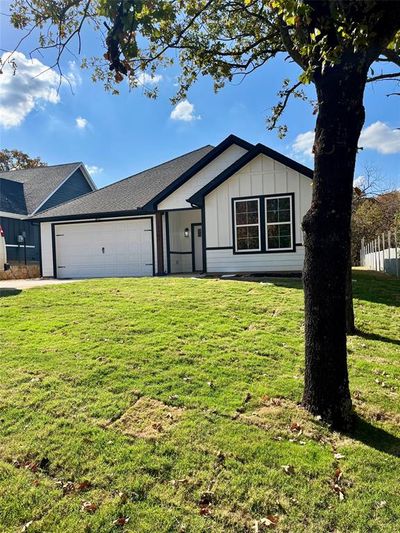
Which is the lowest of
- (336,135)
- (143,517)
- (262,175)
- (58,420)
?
(143,517)

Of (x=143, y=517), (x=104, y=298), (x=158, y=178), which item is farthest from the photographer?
(x=158, y=178)

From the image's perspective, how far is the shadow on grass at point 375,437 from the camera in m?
3.63

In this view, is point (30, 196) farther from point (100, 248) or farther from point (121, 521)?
point (121, 521)

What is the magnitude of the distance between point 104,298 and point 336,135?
6605 millimetres

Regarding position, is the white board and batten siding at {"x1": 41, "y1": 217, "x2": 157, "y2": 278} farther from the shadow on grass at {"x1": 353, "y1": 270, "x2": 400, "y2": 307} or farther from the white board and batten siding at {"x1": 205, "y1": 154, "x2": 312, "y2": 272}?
the shadow on grass at {"x1": 353, "y1": 270, "x2": 400, "y2": 307}

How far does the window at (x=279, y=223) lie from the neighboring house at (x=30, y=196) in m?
13.6

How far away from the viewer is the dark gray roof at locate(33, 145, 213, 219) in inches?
668

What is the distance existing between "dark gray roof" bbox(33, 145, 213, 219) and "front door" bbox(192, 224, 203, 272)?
2279mm

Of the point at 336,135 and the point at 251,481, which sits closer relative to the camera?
the point at 251,481

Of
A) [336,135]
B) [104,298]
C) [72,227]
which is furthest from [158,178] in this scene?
[336,135]

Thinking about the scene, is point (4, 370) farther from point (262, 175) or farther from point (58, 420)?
point (262, 175)

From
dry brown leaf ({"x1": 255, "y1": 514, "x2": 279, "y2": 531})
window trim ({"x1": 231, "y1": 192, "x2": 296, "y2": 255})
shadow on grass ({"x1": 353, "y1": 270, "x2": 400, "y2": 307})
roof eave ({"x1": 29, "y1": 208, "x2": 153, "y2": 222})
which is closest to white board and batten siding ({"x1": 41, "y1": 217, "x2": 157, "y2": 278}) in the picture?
roof eave ({"x1": 29, "y1": 208, "x2": 153, "y2": 222})

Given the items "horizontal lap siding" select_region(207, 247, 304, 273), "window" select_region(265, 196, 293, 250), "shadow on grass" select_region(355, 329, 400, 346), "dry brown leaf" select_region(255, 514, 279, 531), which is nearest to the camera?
"dry brown leaf" select_region(255, 514, 279, 531)

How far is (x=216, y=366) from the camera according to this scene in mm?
5215
